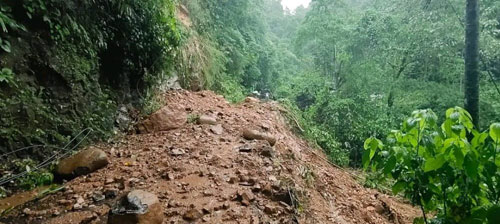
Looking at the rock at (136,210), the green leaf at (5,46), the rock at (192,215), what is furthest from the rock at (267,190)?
the green leaf at (5,46)

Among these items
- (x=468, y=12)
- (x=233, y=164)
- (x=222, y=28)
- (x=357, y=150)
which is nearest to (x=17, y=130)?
(x=233, y=164)

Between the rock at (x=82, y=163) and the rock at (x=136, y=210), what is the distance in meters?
1.09

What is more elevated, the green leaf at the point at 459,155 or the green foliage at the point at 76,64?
the green foliage at the point at 76,64

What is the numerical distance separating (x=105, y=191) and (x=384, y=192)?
14.1ft

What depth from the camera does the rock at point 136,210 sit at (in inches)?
76.7

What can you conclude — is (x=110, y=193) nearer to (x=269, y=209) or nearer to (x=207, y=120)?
(x=269, y=209)

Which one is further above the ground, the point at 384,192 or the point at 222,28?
the point at 222,28

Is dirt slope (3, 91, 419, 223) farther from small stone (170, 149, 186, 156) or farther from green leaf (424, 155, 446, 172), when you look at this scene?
green leaf (424, 155, 446, 172)

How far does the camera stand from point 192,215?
7.32ft

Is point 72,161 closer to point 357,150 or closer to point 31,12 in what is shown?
point 31,12

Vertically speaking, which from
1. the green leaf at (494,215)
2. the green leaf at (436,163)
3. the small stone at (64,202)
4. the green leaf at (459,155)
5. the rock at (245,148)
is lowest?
the small stone at (64,202)

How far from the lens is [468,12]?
388cm

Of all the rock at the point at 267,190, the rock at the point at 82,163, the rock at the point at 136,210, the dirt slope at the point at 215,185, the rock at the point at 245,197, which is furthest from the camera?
the rock at the point at 82,163

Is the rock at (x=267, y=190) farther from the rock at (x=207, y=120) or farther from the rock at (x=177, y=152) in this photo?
the rock at (x=207, y=120)
